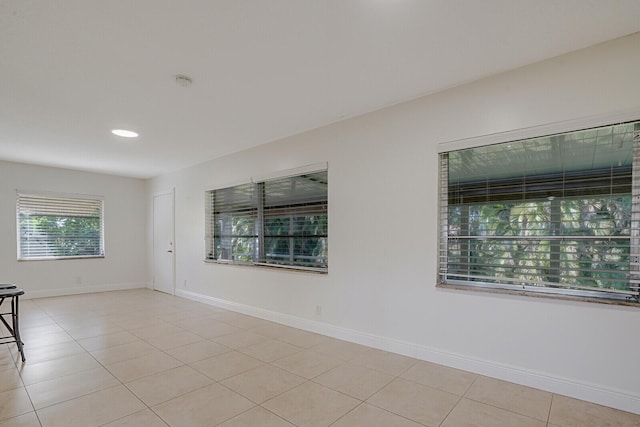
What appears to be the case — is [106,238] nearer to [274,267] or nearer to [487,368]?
[274,267]

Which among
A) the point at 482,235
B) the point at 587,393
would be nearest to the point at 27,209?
the point at 482,235

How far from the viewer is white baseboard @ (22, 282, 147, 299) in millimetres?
5785

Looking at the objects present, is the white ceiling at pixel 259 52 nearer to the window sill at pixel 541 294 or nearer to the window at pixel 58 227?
the window sill at pixel 541 294

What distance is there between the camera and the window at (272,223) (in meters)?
3.91

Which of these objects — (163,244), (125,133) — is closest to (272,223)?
(125,133)

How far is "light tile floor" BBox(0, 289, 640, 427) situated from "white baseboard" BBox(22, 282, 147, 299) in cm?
244

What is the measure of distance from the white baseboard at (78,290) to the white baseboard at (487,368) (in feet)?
14.6

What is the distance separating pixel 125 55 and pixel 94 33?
0.25 m

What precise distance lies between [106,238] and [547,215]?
7.26 m

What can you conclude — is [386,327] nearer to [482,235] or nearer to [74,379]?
[482,235]

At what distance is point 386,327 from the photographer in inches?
124

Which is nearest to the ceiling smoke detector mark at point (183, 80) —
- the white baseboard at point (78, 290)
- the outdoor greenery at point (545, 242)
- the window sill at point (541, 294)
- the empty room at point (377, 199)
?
the empty room at point (377, 199)

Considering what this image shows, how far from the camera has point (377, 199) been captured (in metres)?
3.24

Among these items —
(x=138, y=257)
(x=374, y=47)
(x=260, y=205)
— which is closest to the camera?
(x=374, y=47)
